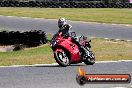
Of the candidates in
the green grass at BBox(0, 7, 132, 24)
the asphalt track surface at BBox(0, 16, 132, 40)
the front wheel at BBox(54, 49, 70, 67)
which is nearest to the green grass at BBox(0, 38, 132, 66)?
the front wheel at BBox(54, 49, 70, 67)

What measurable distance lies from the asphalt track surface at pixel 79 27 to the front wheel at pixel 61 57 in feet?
41.5

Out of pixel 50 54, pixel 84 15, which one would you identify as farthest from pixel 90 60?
pixel 84 15

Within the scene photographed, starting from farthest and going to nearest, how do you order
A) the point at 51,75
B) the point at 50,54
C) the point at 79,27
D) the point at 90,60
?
the point at 79,27, the point at 50,54, the point at 90,60, the point at 51,75

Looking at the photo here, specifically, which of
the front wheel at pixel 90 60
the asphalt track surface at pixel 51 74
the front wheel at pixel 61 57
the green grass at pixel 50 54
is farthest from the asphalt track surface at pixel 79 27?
the front wheel at pixel 61 57

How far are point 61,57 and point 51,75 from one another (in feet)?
5.29

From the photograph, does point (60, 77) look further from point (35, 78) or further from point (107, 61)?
point (107, 61)

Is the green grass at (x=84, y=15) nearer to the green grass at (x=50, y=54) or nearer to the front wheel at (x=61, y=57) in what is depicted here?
the green grass at (x=50, y=54)

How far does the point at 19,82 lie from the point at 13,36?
11.9 m

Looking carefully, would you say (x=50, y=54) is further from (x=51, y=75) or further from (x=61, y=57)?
(x=51, y=75)

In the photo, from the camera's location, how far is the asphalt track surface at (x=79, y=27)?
94.5 ft

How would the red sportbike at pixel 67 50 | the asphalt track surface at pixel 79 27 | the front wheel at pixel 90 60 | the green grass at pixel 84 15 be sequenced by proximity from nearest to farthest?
the red sportbike at pixel 67 50 → the front wheel at pixel 90 60 → the asphalt track surface at pixel 79 27 → the green grass at pixel 84 15

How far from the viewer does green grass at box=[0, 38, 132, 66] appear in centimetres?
1686

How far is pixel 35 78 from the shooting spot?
12.6 metres

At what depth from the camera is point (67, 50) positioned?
1465 centimetres
